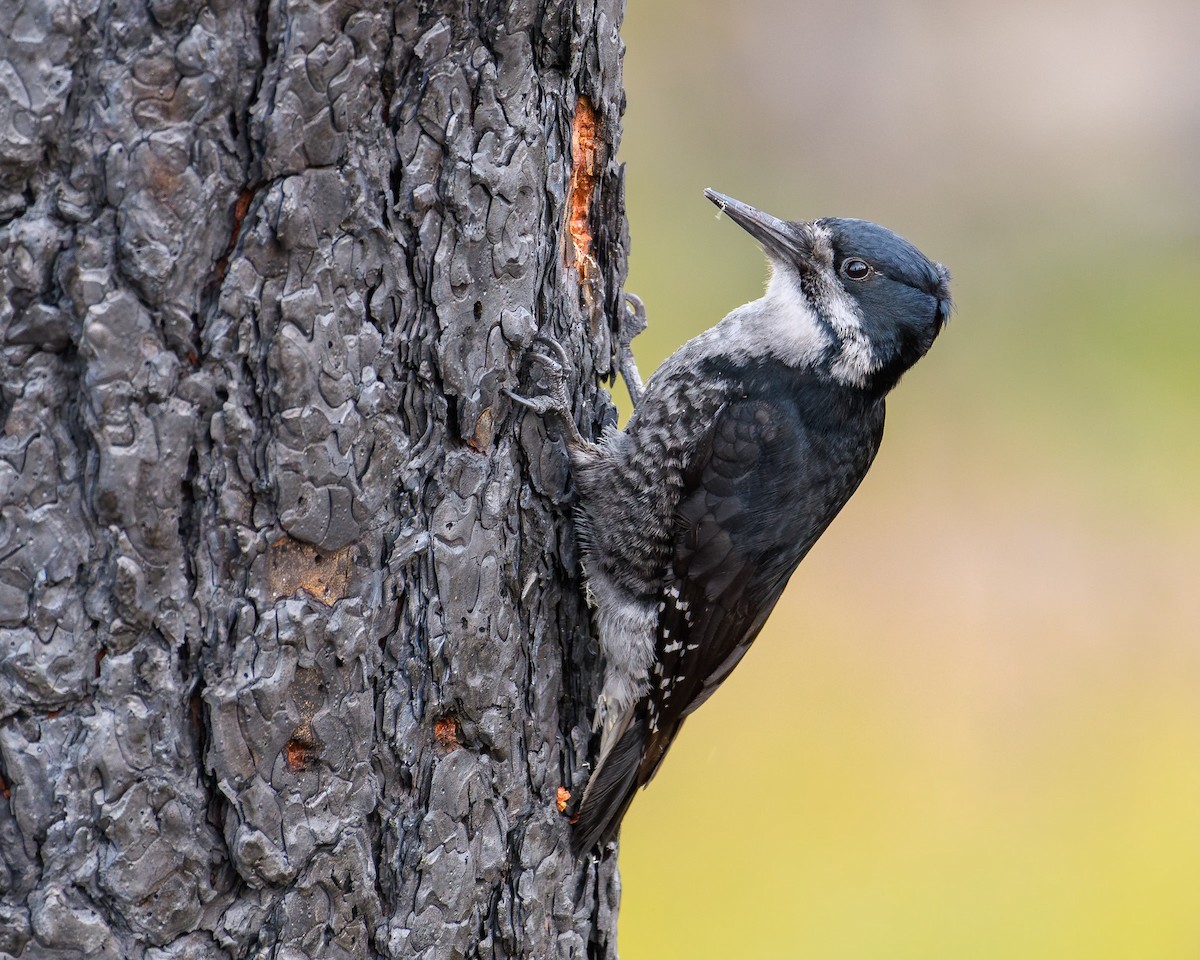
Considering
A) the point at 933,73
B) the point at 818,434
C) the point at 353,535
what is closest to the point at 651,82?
the point at 933,73

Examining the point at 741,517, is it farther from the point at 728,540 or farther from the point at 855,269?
the point at 855,269

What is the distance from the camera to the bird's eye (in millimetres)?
2699

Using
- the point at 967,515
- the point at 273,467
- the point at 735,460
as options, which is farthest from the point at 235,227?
the point at 967,515

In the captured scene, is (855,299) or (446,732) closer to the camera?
(446,732)

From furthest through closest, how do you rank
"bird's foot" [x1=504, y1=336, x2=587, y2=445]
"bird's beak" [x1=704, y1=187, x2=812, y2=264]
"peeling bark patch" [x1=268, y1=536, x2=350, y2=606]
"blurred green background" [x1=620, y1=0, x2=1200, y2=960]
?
1. "blurred green background" [x1=620, y1=0, x2=1200, y2=960]
2. "bird's beak" [x1=704, y1=187, x2=812, y2=264]
3. "bird's foot" [x1=504, y1=336, x2=587, y2=445]
4. "peeling bark patch" [x1=268, y1=536, x2=350, y2=606]

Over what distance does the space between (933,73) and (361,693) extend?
5247 mm

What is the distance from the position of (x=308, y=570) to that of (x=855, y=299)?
1.52m

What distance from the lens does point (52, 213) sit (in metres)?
1.43

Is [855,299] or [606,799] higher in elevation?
[855,299]

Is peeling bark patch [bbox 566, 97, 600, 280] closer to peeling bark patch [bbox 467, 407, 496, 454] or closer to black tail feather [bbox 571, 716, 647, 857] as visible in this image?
peeling bark patch [bbox 467, 407, 496, 454]

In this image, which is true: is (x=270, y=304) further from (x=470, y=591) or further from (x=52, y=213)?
(x=470, y=591)

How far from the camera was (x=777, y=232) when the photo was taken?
278 centimetres

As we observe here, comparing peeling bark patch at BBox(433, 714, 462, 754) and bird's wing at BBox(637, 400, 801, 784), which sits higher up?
bird's wing at BBox(637, 400, 801, 784)

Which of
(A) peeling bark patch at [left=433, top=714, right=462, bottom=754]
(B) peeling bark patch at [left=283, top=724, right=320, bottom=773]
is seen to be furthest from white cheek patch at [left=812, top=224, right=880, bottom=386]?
(B) peeling bark patch at [left=283, top=724, right=320, bottom=773]
